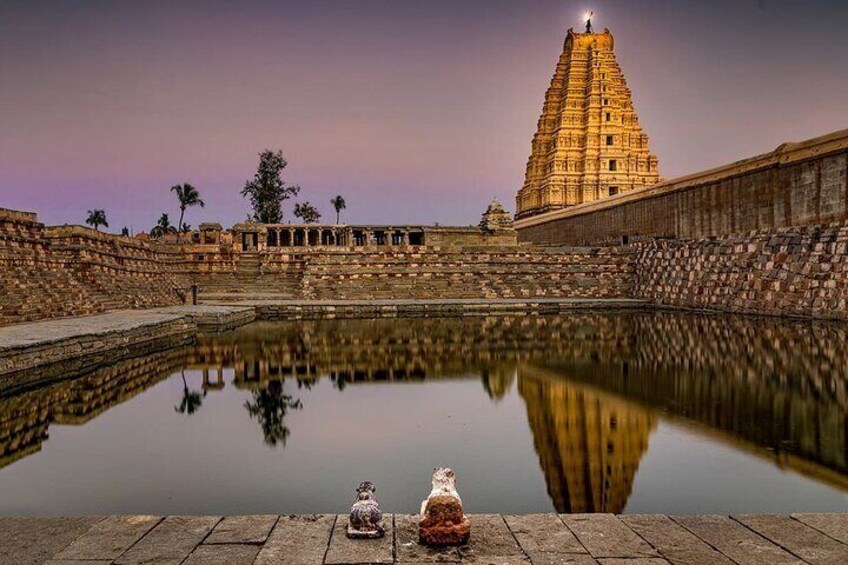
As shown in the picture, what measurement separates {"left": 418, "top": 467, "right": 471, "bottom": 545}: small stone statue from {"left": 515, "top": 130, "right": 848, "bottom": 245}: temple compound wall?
66.7 feet

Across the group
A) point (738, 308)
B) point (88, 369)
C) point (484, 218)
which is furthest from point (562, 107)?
point (88, 369)

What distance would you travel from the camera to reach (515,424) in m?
7.35

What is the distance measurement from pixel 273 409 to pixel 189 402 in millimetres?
1436

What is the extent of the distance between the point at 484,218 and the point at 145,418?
35.6 metres

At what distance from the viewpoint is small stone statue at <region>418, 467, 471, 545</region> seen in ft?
12.2

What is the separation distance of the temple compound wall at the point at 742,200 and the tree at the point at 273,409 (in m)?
18.5

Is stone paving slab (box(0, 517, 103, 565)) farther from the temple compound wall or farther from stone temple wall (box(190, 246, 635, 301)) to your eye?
stone temple wall (box(190, 246, 635, 301))

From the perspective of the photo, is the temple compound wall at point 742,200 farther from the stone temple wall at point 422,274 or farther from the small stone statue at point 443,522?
the small stone statue at point 443,522

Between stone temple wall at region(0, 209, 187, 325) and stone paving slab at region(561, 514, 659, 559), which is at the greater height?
stone temple wall at region(0, 209, 187, 325)

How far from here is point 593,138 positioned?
156 ft

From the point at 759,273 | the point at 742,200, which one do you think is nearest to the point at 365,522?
the point at 759,273

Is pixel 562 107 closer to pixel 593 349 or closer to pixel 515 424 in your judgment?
pixel 593 349

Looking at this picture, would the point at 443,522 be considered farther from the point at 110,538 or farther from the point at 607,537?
the point at 110,538

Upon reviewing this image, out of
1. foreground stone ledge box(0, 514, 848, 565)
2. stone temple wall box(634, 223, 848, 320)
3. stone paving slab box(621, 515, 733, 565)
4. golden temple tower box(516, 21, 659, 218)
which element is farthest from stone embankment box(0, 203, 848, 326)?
stone paving slab box(621, 515, 733, 565)
